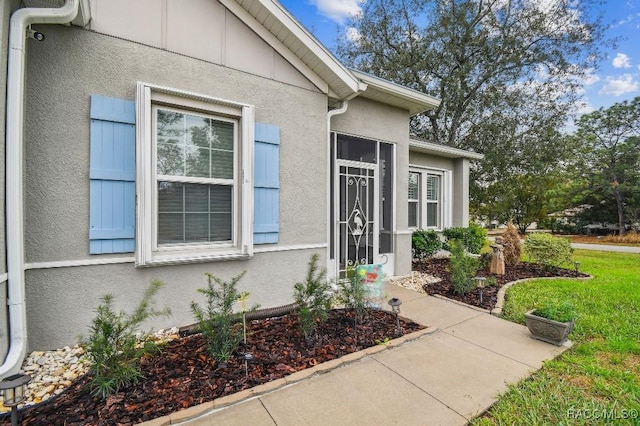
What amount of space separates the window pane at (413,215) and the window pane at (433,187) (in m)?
0.73

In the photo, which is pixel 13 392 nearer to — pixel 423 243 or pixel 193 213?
pixel 193 213

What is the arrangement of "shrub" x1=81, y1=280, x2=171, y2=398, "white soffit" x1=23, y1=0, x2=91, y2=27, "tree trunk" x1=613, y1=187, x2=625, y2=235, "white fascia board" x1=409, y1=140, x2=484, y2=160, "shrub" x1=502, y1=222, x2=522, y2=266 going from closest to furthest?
"shrub" x1=81, y1=280, x2=171, y2=398 < "white soffit" x1=23, y1=0, x2=91, y2=27 < "shrub" x1=502, y1=222, x2=522, y2=266 < "white fascia board" x1=409, y1=140, x2=484, y2=160 < "tree trunk" x1=613, y1=187, x2=625, y2=235

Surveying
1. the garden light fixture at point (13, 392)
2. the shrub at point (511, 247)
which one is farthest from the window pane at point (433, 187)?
the garden light fixture at point (13, 392)

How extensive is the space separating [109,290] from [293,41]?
13.6 ft

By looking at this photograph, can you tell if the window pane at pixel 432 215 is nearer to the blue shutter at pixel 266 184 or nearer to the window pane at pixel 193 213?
the blue shutter at pixel 266 184

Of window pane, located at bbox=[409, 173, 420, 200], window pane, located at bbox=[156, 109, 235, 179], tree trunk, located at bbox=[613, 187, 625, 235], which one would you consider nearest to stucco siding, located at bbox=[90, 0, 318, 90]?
window pane, located at bbox=[156, 109, 235, 179]

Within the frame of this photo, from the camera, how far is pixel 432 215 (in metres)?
9.30

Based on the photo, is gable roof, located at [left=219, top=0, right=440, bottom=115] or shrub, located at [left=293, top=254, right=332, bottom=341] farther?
gable roof, located at [left=219, top=0, right=440, bottom=115]

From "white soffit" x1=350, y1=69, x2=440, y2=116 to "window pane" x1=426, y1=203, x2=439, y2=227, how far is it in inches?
150

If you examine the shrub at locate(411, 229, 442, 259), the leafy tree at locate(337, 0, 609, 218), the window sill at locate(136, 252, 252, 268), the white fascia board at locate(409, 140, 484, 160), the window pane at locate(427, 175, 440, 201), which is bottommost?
the shrub at locate(411, 229, 442, 259)

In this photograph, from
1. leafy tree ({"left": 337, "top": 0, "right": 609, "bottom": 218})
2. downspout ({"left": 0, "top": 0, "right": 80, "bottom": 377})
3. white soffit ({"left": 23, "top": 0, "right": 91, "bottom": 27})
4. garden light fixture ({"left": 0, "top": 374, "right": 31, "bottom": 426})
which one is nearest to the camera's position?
garden light fixture ({"left": 0, "top": 374, "right": 31, "bottom": 426})

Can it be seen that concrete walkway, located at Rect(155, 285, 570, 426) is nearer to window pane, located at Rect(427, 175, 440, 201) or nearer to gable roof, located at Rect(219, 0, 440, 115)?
gable roof, located at Rect(219, 0, 440, 115)

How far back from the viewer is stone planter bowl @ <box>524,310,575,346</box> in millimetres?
3318

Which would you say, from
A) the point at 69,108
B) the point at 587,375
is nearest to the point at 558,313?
the point at 587,375
